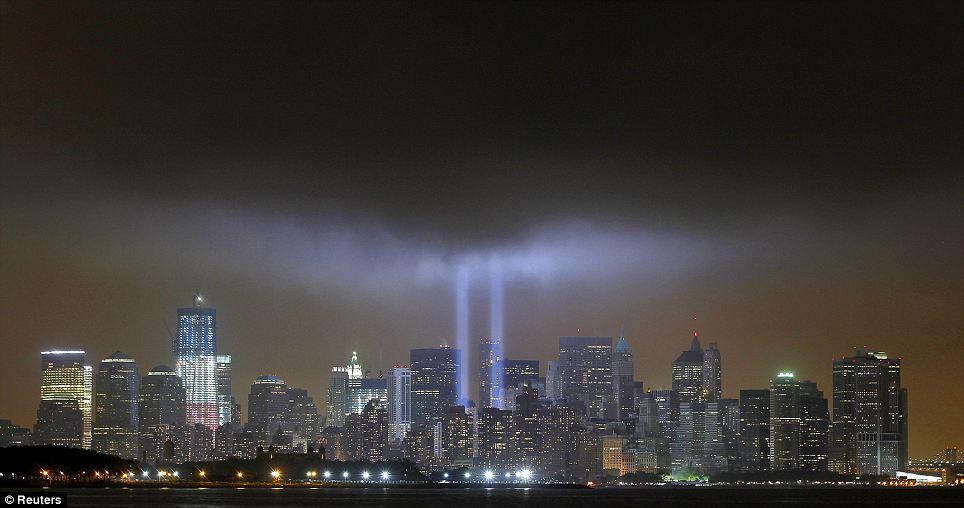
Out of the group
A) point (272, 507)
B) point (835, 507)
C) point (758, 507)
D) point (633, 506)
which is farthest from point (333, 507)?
point (835, 507)

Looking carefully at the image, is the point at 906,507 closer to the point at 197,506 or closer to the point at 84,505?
the point at 197,506

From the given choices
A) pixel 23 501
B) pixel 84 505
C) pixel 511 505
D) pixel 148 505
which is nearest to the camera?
pixel 23 501

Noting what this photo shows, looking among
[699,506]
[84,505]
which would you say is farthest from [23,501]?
[699,506]

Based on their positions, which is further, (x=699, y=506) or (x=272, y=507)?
(x=699, y=506)

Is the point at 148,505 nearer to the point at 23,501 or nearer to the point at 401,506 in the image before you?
the point at 401,506

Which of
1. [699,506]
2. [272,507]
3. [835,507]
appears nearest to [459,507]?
[272,507]

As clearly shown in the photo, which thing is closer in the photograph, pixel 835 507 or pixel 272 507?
pixel 272 507

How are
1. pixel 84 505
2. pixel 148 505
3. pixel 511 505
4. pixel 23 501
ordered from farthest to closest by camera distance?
pixel 511 505 < pixel 148 505 < pixel 84 505 < pixel 23 501

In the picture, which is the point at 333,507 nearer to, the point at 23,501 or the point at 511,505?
the point at 511,505
